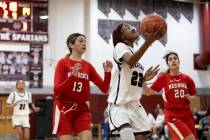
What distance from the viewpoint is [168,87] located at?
6.51 meters

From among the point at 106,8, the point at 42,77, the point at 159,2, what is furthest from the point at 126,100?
the point at 159,2

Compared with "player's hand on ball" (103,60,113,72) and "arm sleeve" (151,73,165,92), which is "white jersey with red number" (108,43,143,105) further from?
"arm sleeve" (151,73,165,92)

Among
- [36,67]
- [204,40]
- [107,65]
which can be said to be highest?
[204,40]

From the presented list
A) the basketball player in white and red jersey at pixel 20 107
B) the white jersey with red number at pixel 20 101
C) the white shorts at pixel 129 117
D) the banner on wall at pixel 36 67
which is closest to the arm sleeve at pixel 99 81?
the white shorts at pixel 129 117

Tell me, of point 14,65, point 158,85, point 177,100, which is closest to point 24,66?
point 14,65

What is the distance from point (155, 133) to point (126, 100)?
10688mm

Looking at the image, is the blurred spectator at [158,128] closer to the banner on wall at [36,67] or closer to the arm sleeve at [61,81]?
the banner on wall at [36,67]

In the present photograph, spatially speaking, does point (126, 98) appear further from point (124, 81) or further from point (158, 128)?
point (158, 128)

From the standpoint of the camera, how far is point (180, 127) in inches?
241

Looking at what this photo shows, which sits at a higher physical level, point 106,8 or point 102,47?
point 106,8

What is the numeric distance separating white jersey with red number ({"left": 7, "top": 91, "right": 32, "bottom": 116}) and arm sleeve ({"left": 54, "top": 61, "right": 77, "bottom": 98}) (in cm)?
549

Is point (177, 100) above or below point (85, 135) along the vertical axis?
above

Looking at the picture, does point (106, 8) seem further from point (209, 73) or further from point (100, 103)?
point (209, 73)

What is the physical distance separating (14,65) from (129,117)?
1157cm
